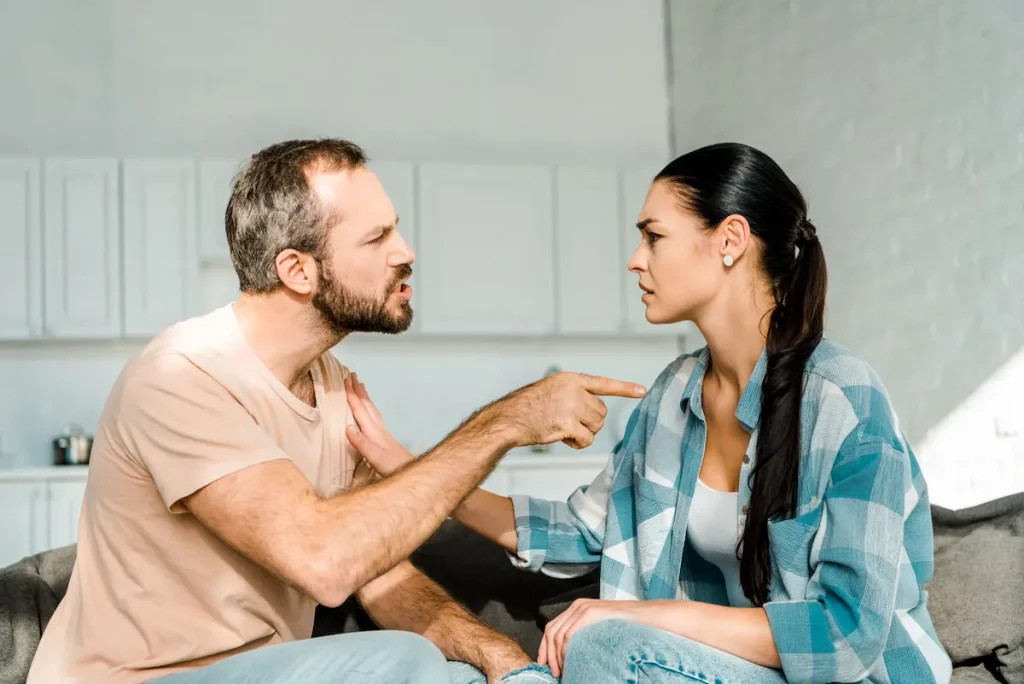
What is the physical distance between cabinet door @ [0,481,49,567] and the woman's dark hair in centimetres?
381

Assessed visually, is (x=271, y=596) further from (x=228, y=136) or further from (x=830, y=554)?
(x=228, y=136)

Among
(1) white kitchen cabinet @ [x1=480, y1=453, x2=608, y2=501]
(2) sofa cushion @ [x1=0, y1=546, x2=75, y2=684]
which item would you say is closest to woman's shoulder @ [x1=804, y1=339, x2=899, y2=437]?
(2) sofa cushion @ [x1=0, y1=546, x2=75, y2=684]

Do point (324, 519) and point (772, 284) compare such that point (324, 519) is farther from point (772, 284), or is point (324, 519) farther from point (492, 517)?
point (772, 284)

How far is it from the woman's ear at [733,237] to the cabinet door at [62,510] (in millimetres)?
3749

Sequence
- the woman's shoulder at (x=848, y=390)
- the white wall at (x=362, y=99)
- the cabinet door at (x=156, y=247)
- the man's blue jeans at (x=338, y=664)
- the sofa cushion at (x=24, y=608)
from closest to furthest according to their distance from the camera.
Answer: the man's blue jeans at (x=338, y=664)
the woman's shoulder at (x=848, y=390)
the sofa cushion at (x=24, y=608)
the cabinet door at (x=156, y=247)
the white wall at (x=362, y=99)

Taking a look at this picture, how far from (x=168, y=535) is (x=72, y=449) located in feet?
11.9

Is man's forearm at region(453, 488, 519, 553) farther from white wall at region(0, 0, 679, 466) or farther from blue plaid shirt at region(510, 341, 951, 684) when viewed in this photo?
white wall at region(0, 0, 679, 466)

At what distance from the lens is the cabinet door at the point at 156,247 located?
205 inches

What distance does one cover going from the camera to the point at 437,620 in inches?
83.0

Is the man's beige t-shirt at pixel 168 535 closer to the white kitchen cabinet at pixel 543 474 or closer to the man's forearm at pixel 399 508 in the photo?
the man's forearm at pixel 399 508

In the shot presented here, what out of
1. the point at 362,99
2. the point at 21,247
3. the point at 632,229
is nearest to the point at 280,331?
the point at 21,247

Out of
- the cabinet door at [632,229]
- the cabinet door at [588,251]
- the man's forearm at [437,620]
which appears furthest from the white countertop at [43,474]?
the man's forearm at [437,620]

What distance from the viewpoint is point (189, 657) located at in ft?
5.71

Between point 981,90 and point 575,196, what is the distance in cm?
258
